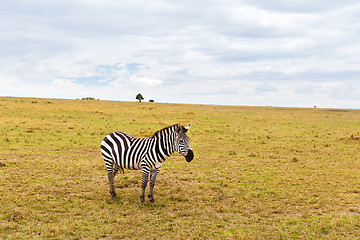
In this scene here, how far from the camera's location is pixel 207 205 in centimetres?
977

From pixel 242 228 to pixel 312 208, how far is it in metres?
3.18

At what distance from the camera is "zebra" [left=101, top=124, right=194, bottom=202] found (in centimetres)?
932

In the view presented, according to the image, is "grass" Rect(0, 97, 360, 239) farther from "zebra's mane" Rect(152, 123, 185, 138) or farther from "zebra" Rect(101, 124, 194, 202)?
"zebra's mane" Rect(152, 123, 185, 138)

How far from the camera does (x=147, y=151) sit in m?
9.45

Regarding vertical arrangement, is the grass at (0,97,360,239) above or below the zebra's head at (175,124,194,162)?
below

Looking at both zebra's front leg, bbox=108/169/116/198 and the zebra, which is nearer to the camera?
the zebra

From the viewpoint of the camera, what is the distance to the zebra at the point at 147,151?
9.32 meters

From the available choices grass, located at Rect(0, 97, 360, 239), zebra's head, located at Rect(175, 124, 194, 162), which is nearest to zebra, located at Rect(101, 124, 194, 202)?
zebra's head, located at Rect(175, 124, 194, 162)

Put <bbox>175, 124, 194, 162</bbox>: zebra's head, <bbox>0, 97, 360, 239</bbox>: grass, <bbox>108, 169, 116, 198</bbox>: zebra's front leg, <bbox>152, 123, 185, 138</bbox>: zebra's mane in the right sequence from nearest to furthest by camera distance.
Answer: <bbox>0, 97, 360, 239</bbox>: grass, <bbox>175, 124, 194, 162</bbox>: zebra's head, <bbox>152, 123, 185, 138</bbox>: zebra's mane, <bbox>108, 169, 116, 198</bbox>: zebra's front leg

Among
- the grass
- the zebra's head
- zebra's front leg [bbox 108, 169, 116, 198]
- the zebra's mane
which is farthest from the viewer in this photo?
zebra's front leg [bbox 108, 169, 116, 198]

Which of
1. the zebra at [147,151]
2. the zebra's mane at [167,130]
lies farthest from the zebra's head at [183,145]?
the zebra's mane at [167,130]

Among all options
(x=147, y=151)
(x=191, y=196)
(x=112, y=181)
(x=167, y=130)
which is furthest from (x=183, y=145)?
(x=112, y=181)

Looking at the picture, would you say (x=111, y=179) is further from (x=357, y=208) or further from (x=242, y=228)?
(x=357, y=208)

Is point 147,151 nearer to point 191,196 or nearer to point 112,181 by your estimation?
point 112,181
